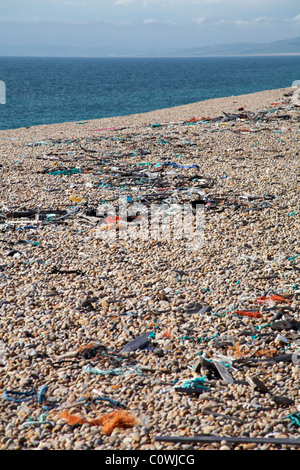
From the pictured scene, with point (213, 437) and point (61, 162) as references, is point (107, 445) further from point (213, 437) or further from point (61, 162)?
point (61, 162)

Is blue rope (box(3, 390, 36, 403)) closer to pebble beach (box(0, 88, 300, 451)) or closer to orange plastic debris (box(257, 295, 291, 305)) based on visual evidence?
pebble beach (box(0, 88, 300, 451))

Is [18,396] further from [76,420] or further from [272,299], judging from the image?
[272,299]

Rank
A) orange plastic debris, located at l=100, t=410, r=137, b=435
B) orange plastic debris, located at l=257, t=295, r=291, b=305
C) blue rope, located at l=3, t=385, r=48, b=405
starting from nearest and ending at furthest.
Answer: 1. orange plastic debris, located at l=100, t=410, r=137, b=435
2. blue rope, located at l=3, t=385, r=48, b=405
3. orange plastic debris, located at l=257, t=295, r=291, b=305

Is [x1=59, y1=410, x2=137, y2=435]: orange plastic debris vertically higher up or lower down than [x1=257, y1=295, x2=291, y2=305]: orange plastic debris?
lower down

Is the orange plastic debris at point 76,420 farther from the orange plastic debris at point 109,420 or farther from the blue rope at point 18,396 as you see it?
the blue rope at point 18,396

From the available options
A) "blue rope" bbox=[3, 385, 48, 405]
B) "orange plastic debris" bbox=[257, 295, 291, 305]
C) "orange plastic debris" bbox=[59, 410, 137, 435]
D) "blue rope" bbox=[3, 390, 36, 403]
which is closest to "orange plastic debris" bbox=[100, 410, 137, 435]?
"orange plastic debris" bbox=[59, 410, 137, 435]

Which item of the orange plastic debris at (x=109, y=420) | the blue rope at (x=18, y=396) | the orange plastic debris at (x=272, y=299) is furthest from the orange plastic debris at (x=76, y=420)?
the orange plastic debris at (x=272, y=299)

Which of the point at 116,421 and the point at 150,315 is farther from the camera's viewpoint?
the point at 150,315

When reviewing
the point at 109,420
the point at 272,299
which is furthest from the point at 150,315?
the point at 109,420

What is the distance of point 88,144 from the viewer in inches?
589

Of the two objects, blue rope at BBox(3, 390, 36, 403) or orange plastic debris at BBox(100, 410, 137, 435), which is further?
blue rope at BBox(3, 390, 36, 403)

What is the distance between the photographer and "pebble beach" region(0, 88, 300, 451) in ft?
11.4

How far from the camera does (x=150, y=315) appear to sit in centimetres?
514

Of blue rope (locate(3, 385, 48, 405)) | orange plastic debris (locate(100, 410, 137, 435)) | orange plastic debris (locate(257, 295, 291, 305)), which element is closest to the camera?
orange plastic debris (locate(100, 410, 137, 435))
